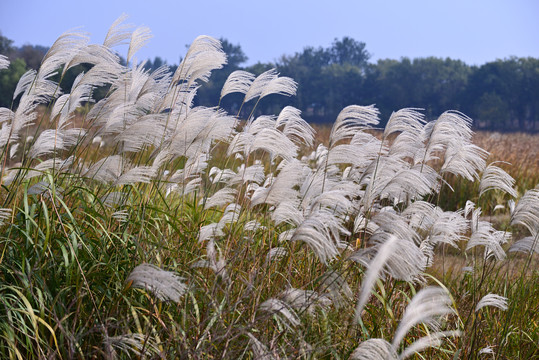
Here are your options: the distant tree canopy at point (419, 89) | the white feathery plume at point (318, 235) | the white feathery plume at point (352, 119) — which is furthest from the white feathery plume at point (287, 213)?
the distant tree canopy at point (419, 89)

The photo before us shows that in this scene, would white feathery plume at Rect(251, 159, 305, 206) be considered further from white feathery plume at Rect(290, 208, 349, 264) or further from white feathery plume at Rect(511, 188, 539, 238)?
white feathery plume at Rect(511, 188, 539, 238)

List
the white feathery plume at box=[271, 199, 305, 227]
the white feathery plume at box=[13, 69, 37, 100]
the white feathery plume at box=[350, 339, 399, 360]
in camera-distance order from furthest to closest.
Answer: the white feathery plume at box=[13, 69, 37, 100]
the white feathery plume at box=[271, 199, 305, 227]
the white feathery plume at box=[350, 339, 399, 360]

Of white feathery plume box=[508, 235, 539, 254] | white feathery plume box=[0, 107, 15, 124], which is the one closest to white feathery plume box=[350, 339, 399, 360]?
white feathery plume box=[508, 235, 539, 254]

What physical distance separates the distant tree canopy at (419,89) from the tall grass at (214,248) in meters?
46.8

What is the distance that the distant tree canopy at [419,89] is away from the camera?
56062mm

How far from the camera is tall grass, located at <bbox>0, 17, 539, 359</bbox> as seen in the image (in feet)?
7.38

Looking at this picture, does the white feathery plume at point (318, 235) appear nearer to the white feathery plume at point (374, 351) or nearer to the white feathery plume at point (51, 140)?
the white feathery plume at point (374, 351)

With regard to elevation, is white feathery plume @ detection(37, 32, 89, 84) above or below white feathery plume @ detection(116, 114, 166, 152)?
above

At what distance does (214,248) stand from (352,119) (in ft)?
3.60

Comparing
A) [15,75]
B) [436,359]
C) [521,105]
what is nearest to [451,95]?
[521,105]

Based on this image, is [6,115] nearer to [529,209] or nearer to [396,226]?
[396,226]

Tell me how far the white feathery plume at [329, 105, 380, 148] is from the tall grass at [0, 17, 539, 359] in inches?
0.5

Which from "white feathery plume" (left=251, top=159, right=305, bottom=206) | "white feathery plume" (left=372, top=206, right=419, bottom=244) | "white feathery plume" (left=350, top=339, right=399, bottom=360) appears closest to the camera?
"white feathery plume" (left=350, top=339, right=399, bottom=360)

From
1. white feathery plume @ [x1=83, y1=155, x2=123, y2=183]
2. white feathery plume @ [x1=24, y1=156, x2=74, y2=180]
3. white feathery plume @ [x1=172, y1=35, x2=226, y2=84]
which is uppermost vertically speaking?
white feathery plume @ [x1=172, y1=35, x2=226, y2=84]
